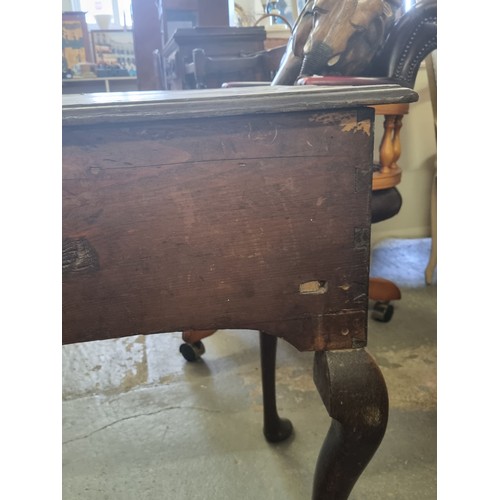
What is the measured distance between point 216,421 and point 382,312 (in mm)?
760

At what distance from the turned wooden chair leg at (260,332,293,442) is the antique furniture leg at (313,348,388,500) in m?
0.43

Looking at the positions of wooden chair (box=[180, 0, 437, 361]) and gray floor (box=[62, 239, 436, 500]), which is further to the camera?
wooden chair (box=[180, 0, 437, 361])

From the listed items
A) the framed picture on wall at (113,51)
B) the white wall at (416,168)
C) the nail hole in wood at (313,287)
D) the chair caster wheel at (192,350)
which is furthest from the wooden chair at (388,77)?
the framed picture on wall at (113,51)

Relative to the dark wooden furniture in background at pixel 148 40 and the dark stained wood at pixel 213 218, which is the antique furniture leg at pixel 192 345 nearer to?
the dark stained wood at pixel 213 218

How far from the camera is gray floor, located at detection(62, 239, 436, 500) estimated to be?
96 cm

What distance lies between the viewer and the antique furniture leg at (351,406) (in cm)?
55

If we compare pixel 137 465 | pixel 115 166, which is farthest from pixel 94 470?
pixel 115 166

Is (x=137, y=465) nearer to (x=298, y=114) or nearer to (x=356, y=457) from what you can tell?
(x=356, y=457)

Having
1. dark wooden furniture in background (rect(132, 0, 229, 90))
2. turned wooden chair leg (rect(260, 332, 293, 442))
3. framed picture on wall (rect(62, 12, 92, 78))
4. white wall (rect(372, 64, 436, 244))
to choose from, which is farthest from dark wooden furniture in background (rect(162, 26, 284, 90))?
framed picture on wall (rect(62, 12, 92, 78))

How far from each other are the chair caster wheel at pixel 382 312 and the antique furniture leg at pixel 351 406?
3.70 feet

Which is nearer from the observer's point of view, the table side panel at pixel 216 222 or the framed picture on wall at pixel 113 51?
the table side panel at pixel 216 222

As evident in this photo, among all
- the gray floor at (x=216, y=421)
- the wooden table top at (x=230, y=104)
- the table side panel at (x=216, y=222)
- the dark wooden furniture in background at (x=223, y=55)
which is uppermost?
the dark wooden furniture in background at (x=223, y=55)

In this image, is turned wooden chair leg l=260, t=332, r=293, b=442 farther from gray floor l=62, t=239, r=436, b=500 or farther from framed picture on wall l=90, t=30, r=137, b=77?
framed picture on wall l=90, t=30, r=137, b=77

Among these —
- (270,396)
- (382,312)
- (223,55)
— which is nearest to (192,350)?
(270,396)
